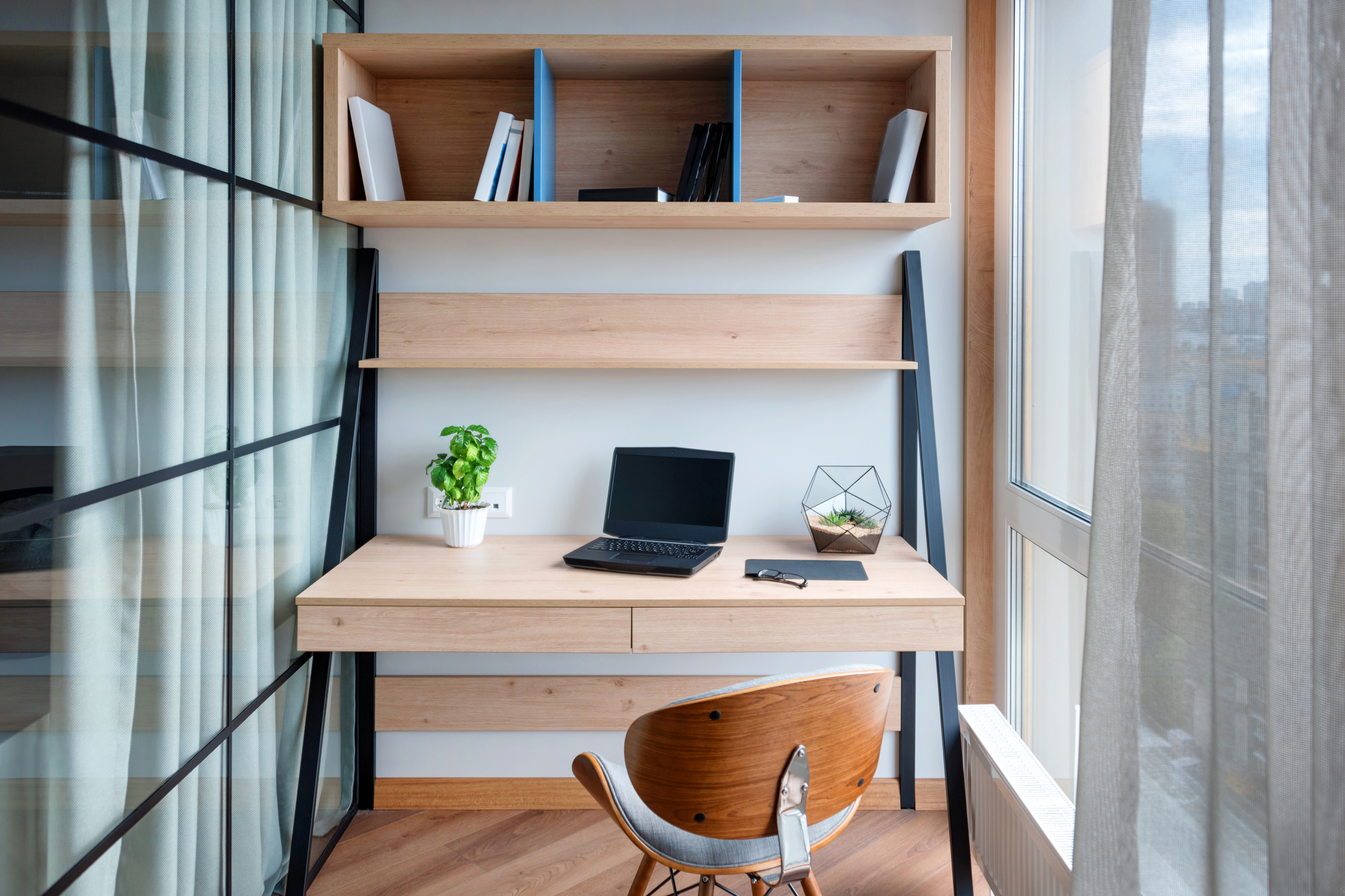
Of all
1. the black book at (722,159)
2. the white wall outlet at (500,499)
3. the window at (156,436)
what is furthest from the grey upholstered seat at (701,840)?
the black book at (722,159)

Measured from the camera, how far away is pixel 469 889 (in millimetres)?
2045

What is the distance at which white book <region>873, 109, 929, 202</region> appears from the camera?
2127mm

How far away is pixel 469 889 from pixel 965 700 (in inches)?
55.0

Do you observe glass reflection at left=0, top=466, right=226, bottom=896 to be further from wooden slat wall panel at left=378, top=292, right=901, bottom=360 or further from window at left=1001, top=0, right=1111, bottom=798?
window at left=1001, top=0, right=1111, bottom=798

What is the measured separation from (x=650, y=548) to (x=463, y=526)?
503mm

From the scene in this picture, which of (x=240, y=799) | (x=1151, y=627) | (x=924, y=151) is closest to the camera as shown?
(x=1151, y=627)

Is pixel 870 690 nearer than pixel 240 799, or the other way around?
pixel 870 690

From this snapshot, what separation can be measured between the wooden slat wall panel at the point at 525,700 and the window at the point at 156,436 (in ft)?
1.34

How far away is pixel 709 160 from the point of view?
2154 millimetres

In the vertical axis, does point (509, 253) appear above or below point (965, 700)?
above

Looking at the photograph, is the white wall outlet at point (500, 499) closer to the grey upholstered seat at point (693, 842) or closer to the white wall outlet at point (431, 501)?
the white wall outlet at point (431, 501)

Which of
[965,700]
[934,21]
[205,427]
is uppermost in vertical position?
[934,21]

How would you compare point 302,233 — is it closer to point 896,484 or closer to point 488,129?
point 488,129

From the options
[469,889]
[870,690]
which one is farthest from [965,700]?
[469,889]
